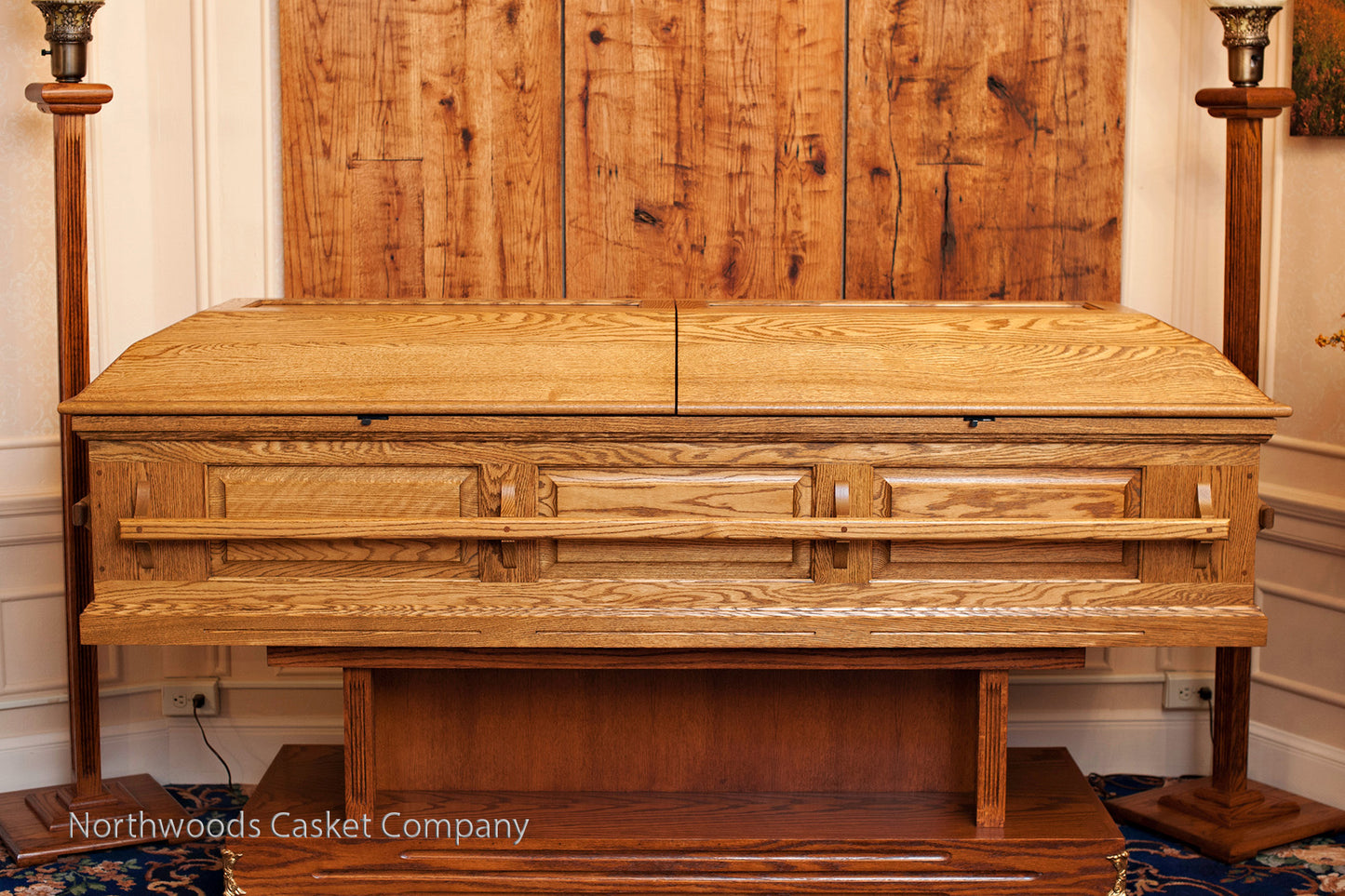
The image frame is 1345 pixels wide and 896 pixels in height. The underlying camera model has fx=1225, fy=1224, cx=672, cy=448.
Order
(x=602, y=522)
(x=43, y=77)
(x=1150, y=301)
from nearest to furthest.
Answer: (x=602, y=522) → (x=43, y=77) → (x=1150, y=301)

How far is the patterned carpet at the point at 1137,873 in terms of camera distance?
2.63 meters

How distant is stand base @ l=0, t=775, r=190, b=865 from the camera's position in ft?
9.11

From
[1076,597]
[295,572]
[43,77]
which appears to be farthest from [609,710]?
[43,77]

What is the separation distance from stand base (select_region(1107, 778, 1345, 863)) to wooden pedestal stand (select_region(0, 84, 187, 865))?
2.33m

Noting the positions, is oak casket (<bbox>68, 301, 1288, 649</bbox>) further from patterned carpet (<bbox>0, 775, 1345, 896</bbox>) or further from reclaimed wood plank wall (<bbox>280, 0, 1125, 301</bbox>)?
reclaimed wood plank wall (<bbox>280, 0, 1125, 301</bbox>)

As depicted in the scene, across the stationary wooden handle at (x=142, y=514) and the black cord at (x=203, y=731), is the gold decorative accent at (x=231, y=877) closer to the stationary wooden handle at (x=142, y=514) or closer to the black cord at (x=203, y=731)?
the stationary wooden handle at (x=142, y=514)

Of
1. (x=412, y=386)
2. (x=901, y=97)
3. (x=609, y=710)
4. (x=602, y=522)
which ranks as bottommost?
(x=609, y=710)

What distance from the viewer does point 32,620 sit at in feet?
10.1

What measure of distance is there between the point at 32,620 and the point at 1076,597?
8.16ft

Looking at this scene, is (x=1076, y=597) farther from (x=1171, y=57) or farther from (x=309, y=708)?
(x=309, y=708)

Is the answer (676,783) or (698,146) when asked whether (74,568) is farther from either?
(698,146)

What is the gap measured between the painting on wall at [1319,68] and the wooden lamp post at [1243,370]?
0.19 metres

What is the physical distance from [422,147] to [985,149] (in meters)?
1.42

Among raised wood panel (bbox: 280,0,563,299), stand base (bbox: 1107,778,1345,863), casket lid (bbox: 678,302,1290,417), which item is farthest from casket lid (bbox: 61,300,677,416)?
stand base (bbox: 1107,778,1345,863)
